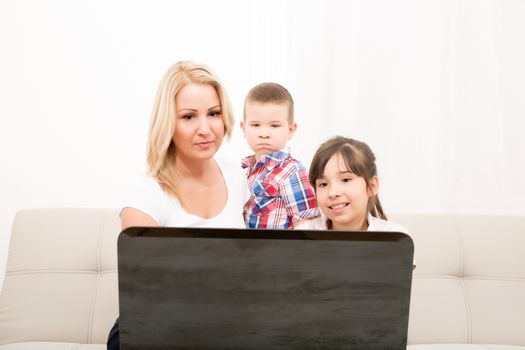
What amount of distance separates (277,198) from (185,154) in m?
0.36

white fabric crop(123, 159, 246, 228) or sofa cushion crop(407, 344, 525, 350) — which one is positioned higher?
white fabric crop(123, 159, 246, 228)

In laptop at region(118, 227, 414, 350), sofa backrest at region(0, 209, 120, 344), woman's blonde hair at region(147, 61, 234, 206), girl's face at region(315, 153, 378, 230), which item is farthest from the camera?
sofa backrest at region(0, 209, 120, 344)

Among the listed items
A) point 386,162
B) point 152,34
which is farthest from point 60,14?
point 386,162

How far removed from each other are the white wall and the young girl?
0.86 m

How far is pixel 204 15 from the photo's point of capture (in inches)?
93.4

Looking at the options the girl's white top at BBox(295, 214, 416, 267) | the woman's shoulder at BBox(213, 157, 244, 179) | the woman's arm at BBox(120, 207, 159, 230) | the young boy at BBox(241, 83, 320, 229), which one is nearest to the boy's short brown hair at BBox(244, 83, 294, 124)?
the young boy at BBox(241, 83, 320, 229)

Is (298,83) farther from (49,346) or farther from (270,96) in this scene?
(49,346)

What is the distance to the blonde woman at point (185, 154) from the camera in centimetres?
129

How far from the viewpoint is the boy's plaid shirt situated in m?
1.61

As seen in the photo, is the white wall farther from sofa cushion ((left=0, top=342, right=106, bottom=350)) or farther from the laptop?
the laptop

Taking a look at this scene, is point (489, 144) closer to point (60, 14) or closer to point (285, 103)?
point (285, 103)

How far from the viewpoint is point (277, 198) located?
1623mm

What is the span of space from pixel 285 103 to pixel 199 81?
407mm

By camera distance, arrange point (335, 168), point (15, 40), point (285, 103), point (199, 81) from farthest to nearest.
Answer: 1. point (15, 40)
2. point (285, 103)
3. point (335, 168)
4. point (199, 81)
